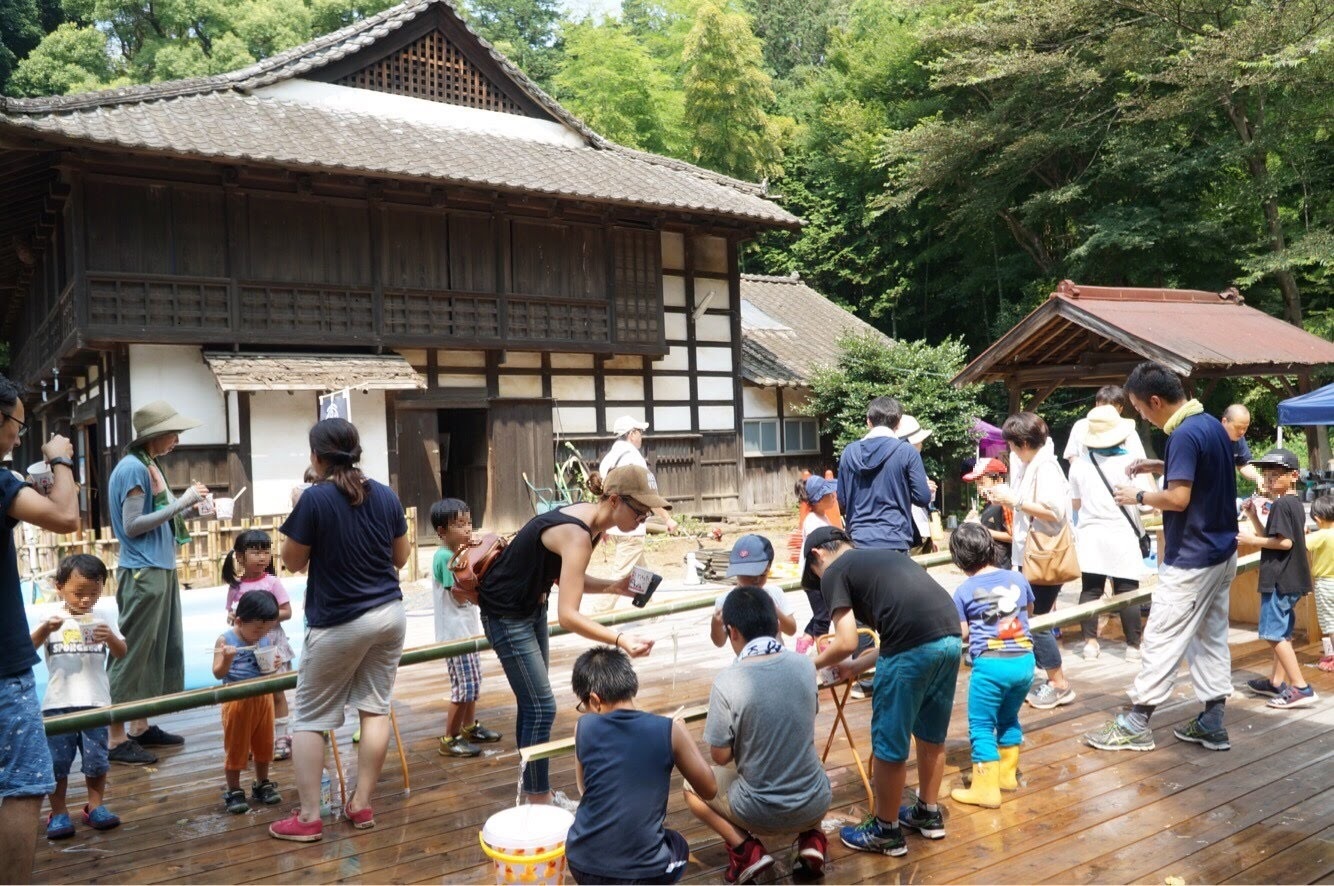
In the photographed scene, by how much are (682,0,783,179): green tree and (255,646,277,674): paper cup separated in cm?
2735

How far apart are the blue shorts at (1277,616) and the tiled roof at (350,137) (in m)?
12.0

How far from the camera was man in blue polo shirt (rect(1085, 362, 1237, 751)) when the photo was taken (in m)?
4.99

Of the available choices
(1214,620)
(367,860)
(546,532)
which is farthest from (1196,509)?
(367,860)

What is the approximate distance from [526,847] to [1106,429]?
17.3 feet

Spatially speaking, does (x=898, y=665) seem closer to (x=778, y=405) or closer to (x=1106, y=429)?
(x=1106, y=429)

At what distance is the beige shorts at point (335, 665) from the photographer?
13.5 ft

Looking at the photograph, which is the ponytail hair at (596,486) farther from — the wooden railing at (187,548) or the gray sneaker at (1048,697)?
the gray sneaker at (1048,697)

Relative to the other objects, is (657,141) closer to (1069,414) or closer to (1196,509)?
(1069,414)

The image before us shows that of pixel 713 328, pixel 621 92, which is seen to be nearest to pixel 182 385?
pixel 713 328

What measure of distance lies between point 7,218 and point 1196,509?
57.5 feet

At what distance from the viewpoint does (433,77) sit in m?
17.3

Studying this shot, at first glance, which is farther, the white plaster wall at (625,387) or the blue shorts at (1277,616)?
the white plaster wall at (625,387)

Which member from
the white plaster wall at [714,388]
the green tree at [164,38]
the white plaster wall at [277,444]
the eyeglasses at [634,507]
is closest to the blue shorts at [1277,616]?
the eyeglasses at [634,507]

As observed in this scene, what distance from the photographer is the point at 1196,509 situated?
5035mm
